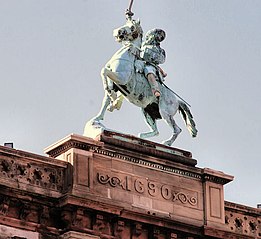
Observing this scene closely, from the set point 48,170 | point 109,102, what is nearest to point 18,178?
point 48,170

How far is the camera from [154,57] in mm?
50594

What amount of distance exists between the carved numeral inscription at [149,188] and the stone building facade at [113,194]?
31 millimetres

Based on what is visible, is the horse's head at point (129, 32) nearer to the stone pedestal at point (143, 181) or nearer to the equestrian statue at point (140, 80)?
the equestrian statue at point (140, 80)

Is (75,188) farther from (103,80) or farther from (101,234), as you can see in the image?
(103,80)

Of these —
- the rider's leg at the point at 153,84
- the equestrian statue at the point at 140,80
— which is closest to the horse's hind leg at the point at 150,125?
the equestrian statue at the point at 140,80

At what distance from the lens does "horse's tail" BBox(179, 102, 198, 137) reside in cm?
5134

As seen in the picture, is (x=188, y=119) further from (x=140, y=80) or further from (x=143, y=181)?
(x=143, y=181)

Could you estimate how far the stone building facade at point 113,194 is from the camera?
45.4 meters

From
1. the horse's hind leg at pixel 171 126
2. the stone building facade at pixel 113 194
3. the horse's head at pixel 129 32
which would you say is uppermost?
the horse's head at pixel 129 32

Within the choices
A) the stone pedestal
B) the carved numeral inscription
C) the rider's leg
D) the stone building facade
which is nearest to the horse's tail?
the stone pedestal

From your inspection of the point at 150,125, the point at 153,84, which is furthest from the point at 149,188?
the point at 153,84

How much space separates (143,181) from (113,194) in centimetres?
149

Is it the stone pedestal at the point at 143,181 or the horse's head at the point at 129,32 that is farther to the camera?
the horse's head at the point at 129,32

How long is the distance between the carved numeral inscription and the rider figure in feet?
10.6
